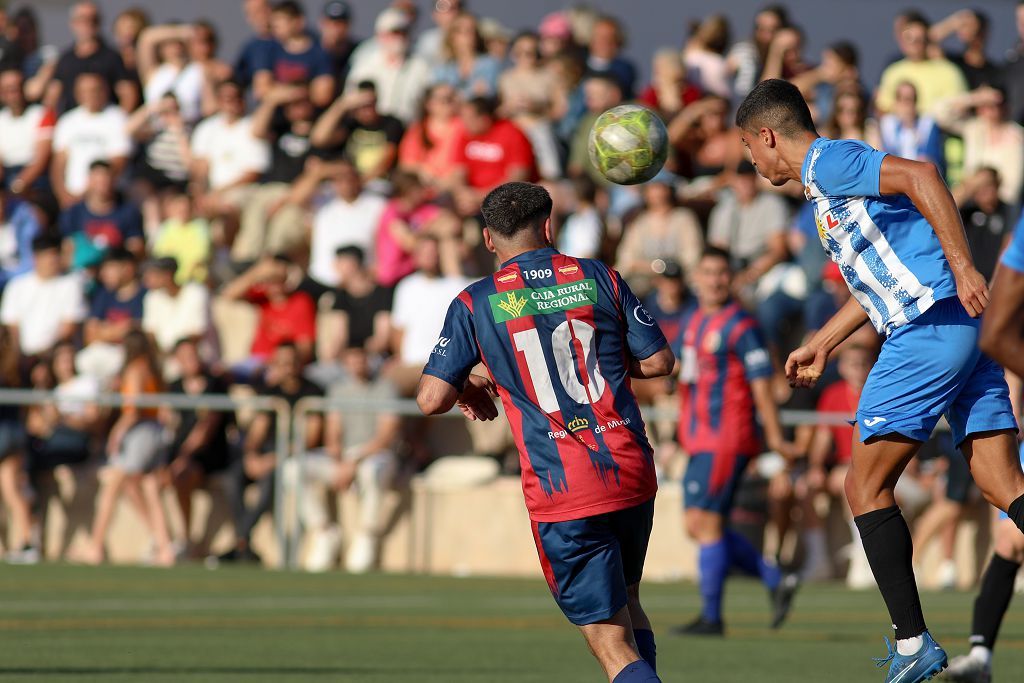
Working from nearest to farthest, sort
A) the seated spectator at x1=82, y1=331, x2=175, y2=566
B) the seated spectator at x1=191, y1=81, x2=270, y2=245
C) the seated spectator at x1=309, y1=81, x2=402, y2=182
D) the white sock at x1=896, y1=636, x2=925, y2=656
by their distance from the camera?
the white sock at x1=896, y1=636, x2=925, y2=656
the seated spectator at x1=82, y1=331, x2=175, y2=566
the seated spectator at x1=309, y1=81, x2=402, y2=182
the seated spectator at x1=191, y1=81, x2=270, y2=245

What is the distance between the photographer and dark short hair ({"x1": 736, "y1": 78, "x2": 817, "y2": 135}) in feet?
22.5

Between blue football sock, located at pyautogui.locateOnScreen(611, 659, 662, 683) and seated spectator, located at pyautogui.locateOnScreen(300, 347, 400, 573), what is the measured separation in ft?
33.6

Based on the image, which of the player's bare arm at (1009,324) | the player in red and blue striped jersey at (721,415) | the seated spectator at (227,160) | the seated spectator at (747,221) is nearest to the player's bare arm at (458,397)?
the player's bare arm at (1009,324)

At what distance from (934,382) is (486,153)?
1097 cm

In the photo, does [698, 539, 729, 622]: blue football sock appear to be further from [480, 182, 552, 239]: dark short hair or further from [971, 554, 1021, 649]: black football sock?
[480, 182, 552, 239]: dark short hair

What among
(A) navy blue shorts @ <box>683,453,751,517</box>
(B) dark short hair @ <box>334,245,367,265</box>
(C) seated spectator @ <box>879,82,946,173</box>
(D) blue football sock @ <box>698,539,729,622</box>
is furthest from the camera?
(B) dark short hair @ <box>334,245,367,265</box>

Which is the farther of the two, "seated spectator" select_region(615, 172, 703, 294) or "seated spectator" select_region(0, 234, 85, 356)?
"seated spectator" select_region(0, 234, 85, 356)

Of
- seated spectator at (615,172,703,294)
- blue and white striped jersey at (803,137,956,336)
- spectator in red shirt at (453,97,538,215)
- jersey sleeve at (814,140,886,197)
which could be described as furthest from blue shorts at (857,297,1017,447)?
spectator in red shirt at (453,97,538,215)

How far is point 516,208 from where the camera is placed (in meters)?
6.05

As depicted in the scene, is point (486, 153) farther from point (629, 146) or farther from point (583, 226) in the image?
point (629, 146)

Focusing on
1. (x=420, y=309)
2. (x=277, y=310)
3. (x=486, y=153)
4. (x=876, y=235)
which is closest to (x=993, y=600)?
(x=876, y=235)

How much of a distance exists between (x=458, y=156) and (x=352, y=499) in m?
3.66

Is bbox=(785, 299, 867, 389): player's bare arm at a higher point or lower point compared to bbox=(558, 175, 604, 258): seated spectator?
lower

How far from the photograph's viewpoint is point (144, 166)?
19.7 metres
